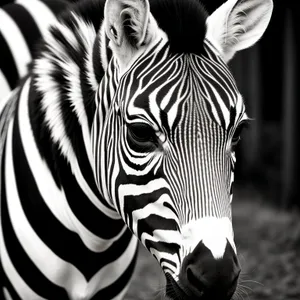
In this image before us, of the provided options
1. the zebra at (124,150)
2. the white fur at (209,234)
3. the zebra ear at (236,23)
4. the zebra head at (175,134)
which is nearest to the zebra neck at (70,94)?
the zebra at (124,150)

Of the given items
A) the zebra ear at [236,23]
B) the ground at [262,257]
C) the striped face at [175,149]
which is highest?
the zebra ear at [236,23]

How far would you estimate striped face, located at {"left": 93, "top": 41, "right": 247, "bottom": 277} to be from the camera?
7.84 feet

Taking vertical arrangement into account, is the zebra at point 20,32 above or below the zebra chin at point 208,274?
above

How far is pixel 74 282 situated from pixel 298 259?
4.47 meters

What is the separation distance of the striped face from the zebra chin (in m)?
0.03

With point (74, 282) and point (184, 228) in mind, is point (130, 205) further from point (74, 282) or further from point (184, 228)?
point (74, 282)

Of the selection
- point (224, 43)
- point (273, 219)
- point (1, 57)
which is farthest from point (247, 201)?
point (224, 43)

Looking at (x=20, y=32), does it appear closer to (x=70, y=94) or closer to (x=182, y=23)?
(x=70, y=94)

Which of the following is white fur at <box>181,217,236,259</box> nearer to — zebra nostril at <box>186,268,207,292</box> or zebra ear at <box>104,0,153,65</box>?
zebra nostril at <box>186,268,207,292</box>

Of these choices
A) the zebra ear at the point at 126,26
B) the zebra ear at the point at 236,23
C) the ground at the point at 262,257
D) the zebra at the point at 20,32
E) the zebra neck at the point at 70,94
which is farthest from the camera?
the ground at the point at 262,257

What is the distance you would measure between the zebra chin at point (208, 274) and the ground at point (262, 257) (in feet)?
9.03

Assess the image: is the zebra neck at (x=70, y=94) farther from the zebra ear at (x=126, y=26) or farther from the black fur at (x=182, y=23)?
the black fur at (x=182, y=23)

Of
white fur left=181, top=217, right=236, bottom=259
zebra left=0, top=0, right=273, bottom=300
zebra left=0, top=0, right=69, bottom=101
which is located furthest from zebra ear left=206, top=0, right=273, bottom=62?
zebra left=0, top=0, right=69, bottom=101

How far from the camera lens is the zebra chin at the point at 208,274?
2.28 metres
